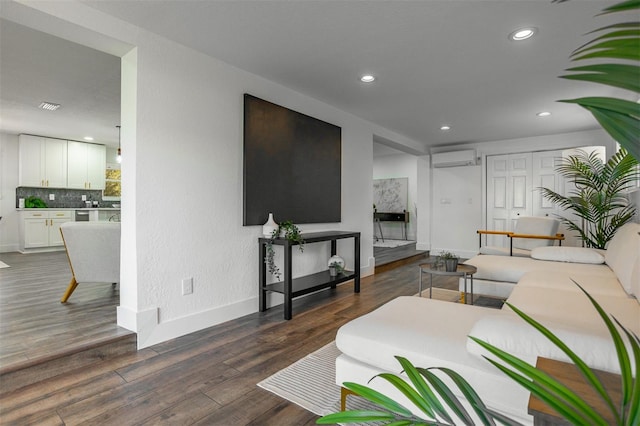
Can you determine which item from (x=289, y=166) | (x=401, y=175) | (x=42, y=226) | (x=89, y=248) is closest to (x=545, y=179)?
(x=401, y=175)

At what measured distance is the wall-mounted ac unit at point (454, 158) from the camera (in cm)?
666

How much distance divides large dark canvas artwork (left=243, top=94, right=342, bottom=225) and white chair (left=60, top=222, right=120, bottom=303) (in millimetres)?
1331

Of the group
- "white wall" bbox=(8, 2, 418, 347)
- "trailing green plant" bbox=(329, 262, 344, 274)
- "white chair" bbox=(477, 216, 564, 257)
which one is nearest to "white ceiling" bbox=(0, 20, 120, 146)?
"white wall" bbox=(8, 2, 418, 347)

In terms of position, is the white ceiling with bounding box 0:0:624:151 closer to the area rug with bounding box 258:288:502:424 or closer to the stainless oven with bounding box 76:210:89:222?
the area rug with bounding box 258:288:502:424

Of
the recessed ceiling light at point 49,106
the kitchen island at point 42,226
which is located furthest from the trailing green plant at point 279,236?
the kitchen island at point 42,226

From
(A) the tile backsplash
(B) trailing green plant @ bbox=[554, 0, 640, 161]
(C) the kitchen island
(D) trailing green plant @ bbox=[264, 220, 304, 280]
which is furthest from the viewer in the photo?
(A) the tile backsplash

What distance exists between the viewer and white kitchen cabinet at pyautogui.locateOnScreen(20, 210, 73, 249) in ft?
21.3

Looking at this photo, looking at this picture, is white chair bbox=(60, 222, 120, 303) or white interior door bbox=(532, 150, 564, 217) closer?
white chair bbox=(60, 222, 120, 303)

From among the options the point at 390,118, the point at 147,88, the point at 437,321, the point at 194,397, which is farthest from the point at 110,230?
the point at 390,118

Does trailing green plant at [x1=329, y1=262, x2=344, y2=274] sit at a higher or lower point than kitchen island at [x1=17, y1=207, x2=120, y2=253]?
lower

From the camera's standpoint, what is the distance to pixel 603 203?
425 centimetres

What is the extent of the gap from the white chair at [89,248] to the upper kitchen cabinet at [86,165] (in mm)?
4889

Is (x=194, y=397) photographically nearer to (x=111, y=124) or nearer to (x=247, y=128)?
(x=247, y=128)

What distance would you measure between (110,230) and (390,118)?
3.83 metres
